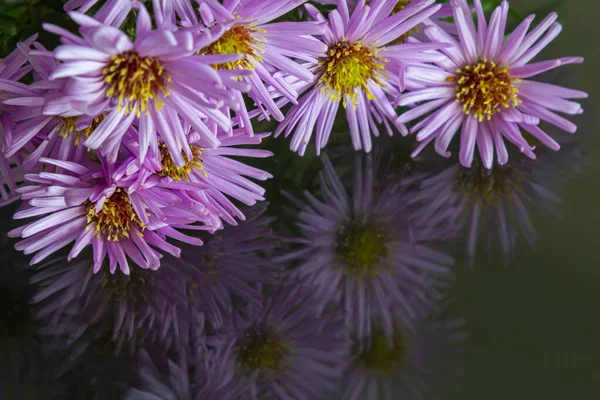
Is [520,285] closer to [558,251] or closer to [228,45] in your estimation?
[558,251]

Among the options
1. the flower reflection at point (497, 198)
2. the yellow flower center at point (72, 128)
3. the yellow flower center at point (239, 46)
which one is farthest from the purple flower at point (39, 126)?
the flower reflection at point (497, 198)

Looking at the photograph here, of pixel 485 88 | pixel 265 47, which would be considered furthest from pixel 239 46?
pixel 485 88

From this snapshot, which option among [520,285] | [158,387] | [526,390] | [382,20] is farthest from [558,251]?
[158,387]

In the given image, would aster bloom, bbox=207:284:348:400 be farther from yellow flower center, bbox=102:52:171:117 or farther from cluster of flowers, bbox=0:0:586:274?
yellow flower center, bbox=102:52:171:117

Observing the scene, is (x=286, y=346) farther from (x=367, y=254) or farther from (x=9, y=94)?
(x=9, y=94)

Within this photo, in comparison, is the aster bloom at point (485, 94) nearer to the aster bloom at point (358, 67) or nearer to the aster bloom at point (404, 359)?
the aster bloom at point (358, 67)

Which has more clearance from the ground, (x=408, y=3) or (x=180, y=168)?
(x=408, y=3)

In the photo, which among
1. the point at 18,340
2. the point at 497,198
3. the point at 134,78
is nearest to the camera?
the point at 134,78
